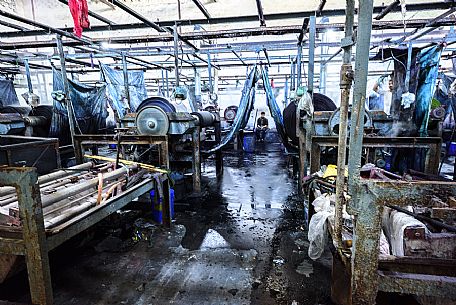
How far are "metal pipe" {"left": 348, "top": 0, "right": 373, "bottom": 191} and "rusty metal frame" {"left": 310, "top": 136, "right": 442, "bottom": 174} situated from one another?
246 cm

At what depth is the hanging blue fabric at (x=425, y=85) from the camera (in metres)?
4.78

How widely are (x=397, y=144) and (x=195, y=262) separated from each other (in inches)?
131

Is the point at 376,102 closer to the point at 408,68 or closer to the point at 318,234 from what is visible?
the point at 408,68

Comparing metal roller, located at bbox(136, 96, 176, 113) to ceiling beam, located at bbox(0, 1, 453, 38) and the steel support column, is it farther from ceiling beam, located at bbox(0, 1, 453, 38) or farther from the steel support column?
the steel support column

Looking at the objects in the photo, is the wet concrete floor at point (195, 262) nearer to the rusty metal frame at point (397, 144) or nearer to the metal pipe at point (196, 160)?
the metal pipe at point (196, 160)

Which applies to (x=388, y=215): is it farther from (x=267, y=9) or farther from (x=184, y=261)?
(x=267, y=9)

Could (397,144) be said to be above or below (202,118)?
below

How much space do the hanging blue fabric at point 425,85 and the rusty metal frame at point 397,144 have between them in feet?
4.14

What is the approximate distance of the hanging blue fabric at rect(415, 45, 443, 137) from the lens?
4781 mm

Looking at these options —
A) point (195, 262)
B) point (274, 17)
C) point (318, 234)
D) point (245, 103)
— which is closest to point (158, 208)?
point (195, 262)

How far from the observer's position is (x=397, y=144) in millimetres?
3863

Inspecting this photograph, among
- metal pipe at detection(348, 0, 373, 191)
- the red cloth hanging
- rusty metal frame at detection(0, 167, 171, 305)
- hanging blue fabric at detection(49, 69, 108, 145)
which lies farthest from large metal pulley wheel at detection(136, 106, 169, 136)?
metal pipe at detection(348, 0, 373, 191)

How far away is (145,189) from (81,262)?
3.81 feet

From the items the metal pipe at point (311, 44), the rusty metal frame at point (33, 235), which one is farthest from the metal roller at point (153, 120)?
the rusty metal frame at point (33, 235)
